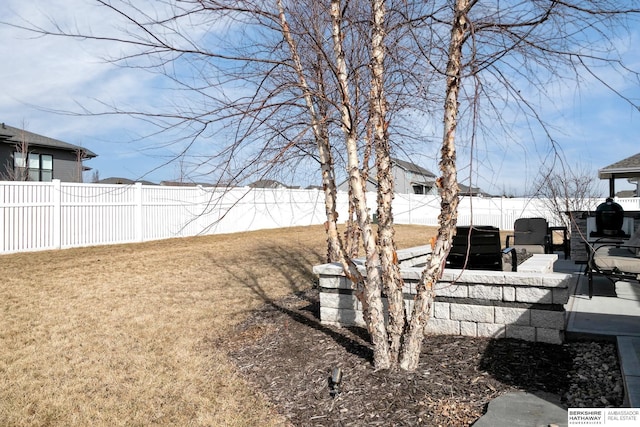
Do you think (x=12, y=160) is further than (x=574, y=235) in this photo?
Yes

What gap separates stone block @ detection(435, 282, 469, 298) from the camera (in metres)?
4.36

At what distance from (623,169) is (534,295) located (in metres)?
9.89

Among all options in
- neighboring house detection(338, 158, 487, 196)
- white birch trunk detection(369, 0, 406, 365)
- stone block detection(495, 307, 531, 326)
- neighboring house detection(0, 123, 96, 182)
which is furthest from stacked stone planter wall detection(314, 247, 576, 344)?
neighboring house detection(0, 123, 96, 182)

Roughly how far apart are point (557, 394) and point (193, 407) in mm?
2691

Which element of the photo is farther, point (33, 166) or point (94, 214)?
point (33, 166)

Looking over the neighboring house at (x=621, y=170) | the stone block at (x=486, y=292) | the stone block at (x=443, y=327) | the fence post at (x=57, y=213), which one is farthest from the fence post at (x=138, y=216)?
the neighboring house at (x=621, y=170)

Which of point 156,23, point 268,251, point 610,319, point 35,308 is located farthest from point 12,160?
point 610,319

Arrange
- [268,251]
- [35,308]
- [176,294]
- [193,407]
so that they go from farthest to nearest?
1. [268,251]
2. [176,294]
3. [35,308]
4. [193,407]

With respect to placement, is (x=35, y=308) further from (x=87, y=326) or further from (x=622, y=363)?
(x=622, y=363)

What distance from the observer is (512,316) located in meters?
4.14

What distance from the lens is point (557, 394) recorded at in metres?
3.11

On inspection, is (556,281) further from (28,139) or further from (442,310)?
(28,139)

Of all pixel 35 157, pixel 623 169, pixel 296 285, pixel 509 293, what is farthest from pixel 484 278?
pixel 35 157

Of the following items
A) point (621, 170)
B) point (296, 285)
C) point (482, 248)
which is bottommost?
point (296, 285)
